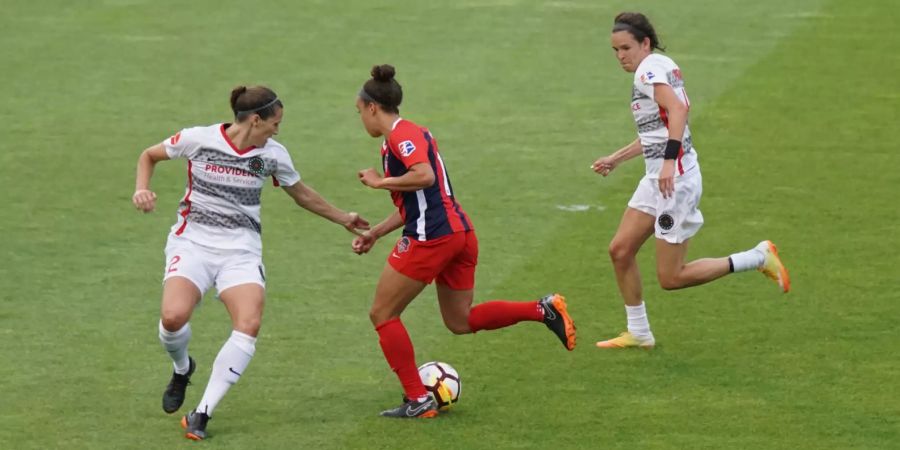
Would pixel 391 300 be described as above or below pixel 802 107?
above

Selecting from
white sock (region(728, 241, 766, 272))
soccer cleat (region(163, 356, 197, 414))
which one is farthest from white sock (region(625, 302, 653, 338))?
soccer cleat (region(163, 356, 197, 414))

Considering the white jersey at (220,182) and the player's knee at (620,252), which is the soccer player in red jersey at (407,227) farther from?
the player's knee at (620,252)

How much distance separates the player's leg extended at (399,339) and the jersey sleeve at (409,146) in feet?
2.19

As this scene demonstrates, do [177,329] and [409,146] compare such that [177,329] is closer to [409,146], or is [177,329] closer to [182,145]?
[182,145]

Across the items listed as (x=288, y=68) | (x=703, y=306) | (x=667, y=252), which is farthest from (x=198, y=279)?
(x=288, y=68)

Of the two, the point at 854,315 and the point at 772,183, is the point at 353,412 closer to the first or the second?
the point at 854,315

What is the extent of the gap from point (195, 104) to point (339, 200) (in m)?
3.42

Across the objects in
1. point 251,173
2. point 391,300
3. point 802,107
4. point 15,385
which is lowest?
point 802,107

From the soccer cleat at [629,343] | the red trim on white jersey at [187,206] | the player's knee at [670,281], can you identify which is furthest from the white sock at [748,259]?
the red trim on white jersey at [187,206]

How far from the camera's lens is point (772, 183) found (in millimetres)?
14570

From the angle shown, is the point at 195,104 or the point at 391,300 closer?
the point at 391,300

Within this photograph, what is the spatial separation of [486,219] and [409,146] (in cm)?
454

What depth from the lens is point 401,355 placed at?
9250mm

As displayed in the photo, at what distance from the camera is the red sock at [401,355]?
9.24 m
